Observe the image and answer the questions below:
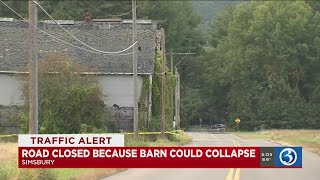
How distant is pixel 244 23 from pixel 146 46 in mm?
54678

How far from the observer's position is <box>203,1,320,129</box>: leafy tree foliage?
307 feet

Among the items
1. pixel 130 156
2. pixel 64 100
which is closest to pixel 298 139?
pixel 64 100

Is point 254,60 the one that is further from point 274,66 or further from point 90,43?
point 90,43

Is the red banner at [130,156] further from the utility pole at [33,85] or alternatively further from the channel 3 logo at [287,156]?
the utility pole at [33,85]

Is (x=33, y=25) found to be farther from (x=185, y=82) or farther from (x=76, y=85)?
(x=185, y=82)

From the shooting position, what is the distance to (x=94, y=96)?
40.2m

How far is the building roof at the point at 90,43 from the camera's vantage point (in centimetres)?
4556

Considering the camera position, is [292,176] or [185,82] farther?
[185,82]

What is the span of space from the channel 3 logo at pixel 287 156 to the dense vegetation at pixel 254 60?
70924mm

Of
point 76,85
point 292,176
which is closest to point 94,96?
point 76,85

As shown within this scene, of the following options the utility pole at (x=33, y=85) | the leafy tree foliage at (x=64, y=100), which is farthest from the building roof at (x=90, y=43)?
the utility pole at (x=33, y=85)

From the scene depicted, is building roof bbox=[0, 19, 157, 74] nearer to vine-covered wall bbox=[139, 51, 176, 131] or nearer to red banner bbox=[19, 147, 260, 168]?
vine-covered wall bbox=[139, 51, 176, 131]

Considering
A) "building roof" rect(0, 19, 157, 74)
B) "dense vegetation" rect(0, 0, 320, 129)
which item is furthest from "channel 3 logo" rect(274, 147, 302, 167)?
"dense vegetation" rect(0, 0, 320, 129)

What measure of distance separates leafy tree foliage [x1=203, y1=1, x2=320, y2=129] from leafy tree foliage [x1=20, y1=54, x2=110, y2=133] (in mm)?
57016
